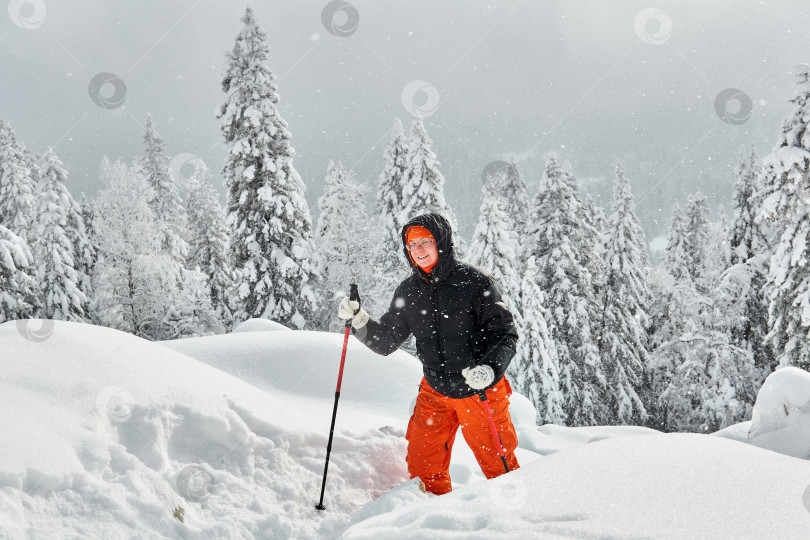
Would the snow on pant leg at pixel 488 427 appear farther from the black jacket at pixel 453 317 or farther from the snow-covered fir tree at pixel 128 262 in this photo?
the snow-covered fir tree at pixel 128 262

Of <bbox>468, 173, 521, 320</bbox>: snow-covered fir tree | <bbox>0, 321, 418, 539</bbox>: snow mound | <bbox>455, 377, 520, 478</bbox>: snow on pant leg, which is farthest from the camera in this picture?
<bbox>468, 173, 521, 320</bbox>: snow-covered fir tree

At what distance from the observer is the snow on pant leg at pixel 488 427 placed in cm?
393

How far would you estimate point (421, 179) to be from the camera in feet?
63.4

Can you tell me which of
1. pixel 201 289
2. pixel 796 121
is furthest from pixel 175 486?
pixel 201 289

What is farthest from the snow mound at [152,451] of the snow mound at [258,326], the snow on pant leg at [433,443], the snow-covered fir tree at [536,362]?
the snow-covered fir tree at [536,362]

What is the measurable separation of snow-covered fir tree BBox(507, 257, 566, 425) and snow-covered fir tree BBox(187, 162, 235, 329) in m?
13.1

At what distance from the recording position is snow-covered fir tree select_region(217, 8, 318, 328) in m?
17.4

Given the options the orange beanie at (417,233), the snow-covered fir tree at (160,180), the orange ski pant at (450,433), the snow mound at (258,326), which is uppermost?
the snow-covered fir tree at (160,180)

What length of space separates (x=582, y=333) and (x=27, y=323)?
19124mm

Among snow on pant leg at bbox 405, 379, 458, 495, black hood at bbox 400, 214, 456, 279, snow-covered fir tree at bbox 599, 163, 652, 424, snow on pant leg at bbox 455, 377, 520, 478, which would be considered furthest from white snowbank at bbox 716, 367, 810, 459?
snow-covered fir tree at bbox 599, 163, 652, 424

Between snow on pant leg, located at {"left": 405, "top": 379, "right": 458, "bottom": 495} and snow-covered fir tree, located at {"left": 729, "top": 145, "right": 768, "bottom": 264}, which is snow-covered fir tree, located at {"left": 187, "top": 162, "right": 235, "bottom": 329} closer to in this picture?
snow on pant leg, located at {"left": 405, "top": 379, "right": 458, "bottom": 495}

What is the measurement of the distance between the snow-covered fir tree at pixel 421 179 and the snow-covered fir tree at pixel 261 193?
4.04 m

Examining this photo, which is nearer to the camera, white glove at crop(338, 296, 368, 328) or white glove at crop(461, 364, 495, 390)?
white glove at crop(461, 364, 495, 390)

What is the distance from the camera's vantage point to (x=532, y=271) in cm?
1738
